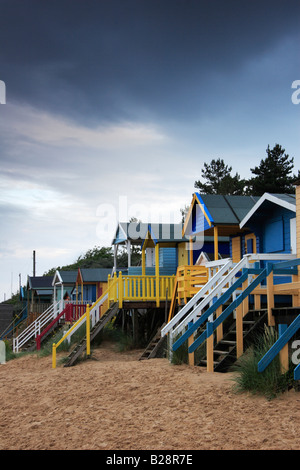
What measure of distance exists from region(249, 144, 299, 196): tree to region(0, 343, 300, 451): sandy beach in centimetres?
3471

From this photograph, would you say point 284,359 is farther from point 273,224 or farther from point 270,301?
point 273,224

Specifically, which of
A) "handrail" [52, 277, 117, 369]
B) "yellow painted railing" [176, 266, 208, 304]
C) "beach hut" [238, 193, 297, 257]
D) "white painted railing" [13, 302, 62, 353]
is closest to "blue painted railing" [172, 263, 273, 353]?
"beach hut" [238, 193, 297, 257]

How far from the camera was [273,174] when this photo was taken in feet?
153

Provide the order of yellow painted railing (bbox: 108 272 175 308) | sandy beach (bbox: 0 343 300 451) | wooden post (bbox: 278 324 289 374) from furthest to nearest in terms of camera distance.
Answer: yellow painted railing (bbox: 108 272 175 308) < wooden post (bbox: 278 324 289 374) < sandy beach (bbox: 0 343 300 451)

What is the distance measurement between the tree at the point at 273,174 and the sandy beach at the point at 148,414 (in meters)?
34.7

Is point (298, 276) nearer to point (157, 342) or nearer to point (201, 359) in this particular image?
point (201, 359)

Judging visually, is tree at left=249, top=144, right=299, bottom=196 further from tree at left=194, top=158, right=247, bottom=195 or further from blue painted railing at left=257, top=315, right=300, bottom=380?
blue painted railing at left=257, top=315, right=300, bottom=380

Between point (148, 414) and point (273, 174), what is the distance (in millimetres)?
39909

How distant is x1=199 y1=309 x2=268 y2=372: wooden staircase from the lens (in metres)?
12.1

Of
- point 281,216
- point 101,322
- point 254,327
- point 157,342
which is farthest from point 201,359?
point 101,322

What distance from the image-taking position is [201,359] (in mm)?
13016

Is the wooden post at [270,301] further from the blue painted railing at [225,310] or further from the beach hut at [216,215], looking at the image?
the beach hut at [216,215]

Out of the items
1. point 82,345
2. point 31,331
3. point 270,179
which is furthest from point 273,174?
point 82,345
